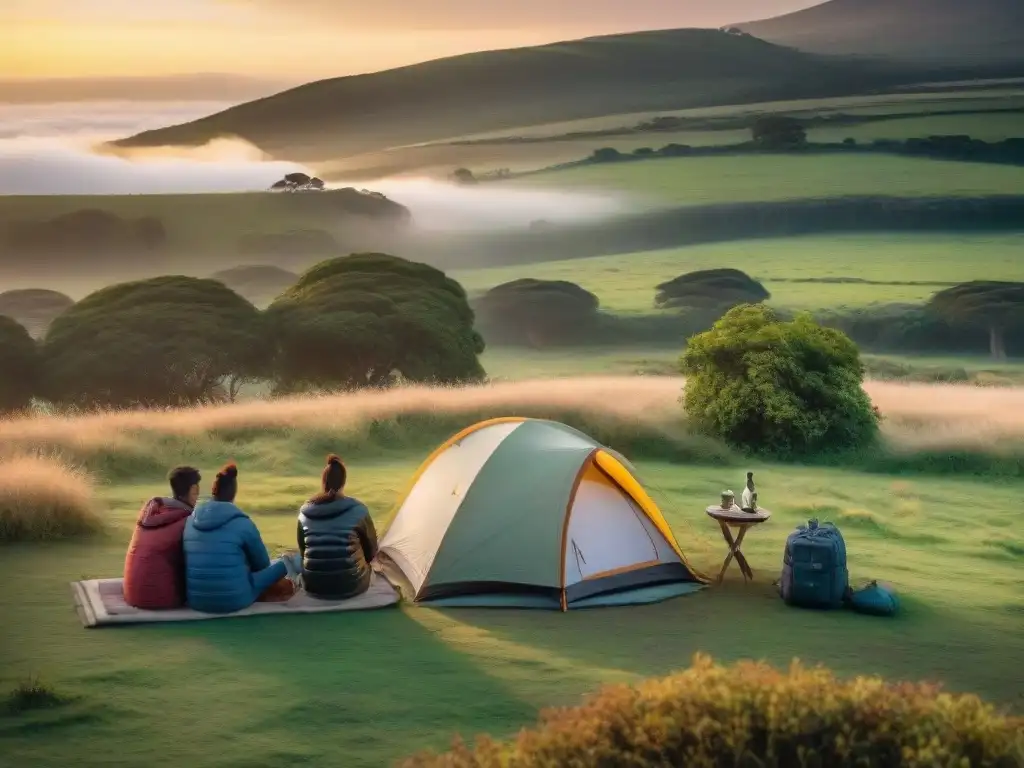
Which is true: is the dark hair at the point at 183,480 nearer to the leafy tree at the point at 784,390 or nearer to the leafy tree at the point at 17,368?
the leafy tree at the point at 784,390

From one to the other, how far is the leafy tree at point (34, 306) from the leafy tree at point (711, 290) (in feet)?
47.4

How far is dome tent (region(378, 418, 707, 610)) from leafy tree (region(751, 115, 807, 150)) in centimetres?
2628

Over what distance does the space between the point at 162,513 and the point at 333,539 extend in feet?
4.63

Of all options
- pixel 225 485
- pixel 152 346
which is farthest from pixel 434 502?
pixel 152 346

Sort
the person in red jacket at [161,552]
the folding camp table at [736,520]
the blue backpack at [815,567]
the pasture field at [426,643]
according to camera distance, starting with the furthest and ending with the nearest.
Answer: the folding camp table at [736,520]
the blue backpack at [815,567]
the person in red jacket at [161,552]
the pasture field at [426,643]

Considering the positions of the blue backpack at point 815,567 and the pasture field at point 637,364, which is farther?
the pasture field at point 637,364

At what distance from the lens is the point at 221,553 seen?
1130 centimetres

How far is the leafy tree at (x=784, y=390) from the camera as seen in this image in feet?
69.6

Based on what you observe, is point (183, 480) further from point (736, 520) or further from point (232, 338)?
point (232, 338)

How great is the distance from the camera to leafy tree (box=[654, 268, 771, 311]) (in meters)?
35.2

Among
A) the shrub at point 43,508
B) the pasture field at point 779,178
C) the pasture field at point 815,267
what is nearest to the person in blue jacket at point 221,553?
the shrub at point 43,508

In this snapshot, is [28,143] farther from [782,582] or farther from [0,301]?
[782,582]

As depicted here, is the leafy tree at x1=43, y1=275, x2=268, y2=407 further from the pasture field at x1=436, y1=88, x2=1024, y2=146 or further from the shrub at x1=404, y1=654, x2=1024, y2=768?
the shrub at x1=404, y1=654, x2=1024, y2=768

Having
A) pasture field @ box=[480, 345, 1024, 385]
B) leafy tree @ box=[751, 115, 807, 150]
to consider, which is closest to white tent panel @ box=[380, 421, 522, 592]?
pasture field @ box=[480, 345, 1024, 385]
